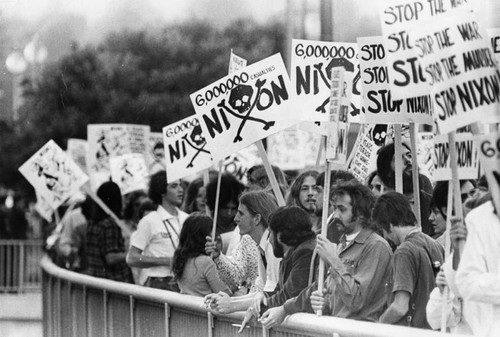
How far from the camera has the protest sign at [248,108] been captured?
10883mm

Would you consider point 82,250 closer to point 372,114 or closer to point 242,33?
point 372,114

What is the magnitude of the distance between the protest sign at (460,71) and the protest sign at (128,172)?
445 inches

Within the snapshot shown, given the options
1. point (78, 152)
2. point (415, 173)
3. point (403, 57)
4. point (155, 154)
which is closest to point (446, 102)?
point (403, 57)

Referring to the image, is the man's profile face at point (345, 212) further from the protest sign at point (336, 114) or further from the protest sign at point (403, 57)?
the protest sign at point (403, 57)

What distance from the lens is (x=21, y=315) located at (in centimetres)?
2288

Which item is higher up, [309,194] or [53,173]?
[53,173]

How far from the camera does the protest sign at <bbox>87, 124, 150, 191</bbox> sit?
20.2 m

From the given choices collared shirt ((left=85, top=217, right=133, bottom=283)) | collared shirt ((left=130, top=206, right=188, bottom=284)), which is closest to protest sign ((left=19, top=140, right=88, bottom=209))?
collared shirt ((left=85, top=217, right=133, bottom=283))

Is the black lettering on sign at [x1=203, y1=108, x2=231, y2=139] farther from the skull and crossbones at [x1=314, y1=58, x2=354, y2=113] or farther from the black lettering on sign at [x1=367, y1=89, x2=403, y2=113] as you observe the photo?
the black lettering on sign at [x1=367, y1=89, x2=403, y2=113]

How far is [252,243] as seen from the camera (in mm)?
10414

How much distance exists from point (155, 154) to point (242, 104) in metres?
8.86

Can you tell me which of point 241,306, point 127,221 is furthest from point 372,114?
point 127,221

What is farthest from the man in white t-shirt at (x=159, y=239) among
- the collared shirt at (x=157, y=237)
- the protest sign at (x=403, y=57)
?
the protest sign at (x=403, y=57)

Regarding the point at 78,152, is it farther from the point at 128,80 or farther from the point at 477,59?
the point at 128,80
